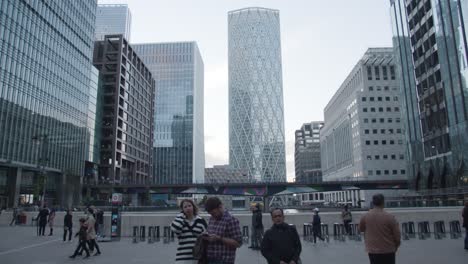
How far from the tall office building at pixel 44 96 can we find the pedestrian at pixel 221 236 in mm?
43110

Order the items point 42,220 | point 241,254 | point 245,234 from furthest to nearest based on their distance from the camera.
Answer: point 42,220, point 245,234, point 241,254

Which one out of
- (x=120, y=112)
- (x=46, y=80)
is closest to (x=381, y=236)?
(x=46, y=80)

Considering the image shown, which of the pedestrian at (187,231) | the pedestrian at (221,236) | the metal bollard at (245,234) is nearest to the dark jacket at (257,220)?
the metal bollard at (245,234)

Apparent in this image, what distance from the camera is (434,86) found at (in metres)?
59.8

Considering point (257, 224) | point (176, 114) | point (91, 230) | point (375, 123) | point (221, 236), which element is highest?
point (176, 114)

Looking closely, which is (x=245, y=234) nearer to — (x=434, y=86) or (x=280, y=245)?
(x=280, y=245)

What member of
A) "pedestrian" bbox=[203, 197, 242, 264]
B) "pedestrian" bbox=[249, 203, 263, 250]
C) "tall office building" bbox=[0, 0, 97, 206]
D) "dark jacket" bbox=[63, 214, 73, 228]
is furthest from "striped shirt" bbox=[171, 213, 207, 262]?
"tall office building" bbox=[0, 0, 97, 206]

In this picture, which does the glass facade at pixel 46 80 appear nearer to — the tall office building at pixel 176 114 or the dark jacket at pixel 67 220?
the dark jacket at pixel 67 220

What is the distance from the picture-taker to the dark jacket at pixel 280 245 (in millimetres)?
5398

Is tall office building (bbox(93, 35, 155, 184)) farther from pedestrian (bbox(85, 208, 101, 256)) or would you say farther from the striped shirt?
the striped shirt

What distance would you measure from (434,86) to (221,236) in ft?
213

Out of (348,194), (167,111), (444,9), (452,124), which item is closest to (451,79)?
(452,124)

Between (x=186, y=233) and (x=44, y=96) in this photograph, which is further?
(x=44, y=96)

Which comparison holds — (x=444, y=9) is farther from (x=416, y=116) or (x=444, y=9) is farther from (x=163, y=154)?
(x=163, y=154)
